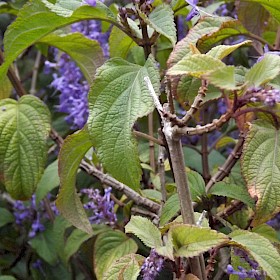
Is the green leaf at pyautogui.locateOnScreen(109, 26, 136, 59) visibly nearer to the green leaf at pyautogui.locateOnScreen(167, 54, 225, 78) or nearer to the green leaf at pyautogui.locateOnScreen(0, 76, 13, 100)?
the green leaf at pyautogui.locateOnScreen(0, 76, 13, 100)

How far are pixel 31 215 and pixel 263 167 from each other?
789 mm

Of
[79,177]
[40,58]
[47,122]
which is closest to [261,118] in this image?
[47,122]

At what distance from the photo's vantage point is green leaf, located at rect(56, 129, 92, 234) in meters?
0.79

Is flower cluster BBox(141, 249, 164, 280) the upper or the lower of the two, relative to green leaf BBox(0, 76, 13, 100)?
upper

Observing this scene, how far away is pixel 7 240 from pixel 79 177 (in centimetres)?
22

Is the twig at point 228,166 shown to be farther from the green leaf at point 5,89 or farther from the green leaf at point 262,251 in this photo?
the green leaf at point 5,89

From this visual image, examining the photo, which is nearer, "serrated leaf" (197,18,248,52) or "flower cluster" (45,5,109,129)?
"serrated leaf" (197,18,248,52)

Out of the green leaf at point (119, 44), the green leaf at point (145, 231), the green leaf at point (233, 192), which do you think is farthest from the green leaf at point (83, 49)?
the green leaf at point (145, 231)

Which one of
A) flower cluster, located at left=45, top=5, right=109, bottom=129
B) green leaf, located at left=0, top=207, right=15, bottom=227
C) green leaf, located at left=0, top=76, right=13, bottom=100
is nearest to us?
green leaf, located at left=0, top=76, right=13, bottom=100

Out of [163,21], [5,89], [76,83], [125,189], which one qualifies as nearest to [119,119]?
[163,21]

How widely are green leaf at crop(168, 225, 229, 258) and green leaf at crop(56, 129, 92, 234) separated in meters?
0.24

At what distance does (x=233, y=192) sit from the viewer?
0.79m

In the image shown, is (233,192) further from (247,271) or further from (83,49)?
(83,49)

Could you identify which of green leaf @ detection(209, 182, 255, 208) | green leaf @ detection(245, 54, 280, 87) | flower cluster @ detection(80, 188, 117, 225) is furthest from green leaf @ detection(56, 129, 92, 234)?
green leaf @ detection(245, 54, 280, 87)
